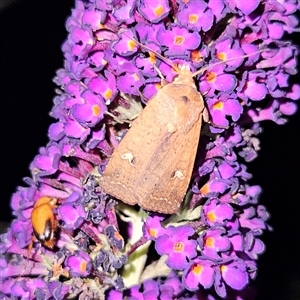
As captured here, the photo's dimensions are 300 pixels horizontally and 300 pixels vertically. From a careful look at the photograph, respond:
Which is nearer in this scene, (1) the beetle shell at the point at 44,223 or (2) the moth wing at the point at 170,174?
(2) the moth wing at the point at 170,174

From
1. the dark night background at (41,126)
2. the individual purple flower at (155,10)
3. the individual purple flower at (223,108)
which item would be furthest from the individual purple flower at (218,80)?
the dark night background at (41,126)

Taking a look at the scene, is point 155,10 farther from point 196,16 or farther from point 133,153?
point 133,153

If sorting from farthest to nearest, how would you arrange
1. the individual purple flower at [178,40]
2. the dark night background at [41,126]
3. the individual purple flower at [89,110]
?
the dark night background at [41,126], the individual purple flower at [89,110], the individual purple flower at [178,40]

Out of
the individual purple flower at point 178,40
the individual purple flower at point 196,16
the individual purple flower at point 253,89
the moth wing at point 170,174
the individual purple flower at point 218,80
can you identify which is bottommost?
the moth wing at point 170,174

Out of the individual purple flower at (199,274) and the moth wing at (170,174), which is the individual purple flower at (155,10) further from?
the individual purple flower at (199,274)

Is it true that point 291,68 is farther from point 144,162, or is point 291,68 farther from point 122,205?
point 122,205

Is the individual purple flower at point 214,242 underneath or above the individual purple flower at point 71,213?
underneath

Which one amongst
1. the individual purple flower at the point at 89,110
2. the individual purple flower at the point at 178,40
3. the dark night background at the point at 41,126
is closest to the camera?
the individual purple flower at the point at 178,40

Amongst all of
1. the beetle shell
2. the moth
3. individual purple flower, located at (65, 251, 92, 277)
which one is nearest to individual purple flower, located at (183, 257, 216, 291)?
the moth

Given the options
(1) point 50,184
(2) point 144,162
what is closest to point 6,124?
(1) point 50,184

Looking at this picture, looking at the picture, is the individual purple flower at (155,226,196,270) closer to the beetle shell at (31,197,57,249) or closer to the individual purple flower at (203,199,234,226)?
the individual purple flower at (203,199,234,226)
